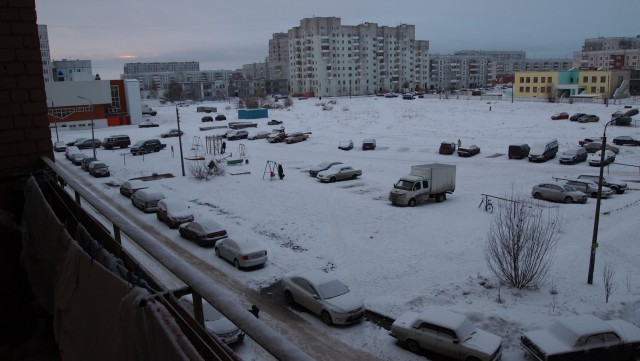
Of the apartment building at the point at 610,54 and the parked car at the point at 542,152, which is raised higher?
the apartment building at the point at 610,54

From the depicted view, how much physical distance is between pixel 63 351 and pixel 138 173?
111 feet

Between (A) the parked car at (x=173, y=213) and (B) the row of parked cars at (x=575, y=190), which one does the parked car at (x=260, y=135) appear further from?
(B) the row of parked cars at (x=575, y=190)

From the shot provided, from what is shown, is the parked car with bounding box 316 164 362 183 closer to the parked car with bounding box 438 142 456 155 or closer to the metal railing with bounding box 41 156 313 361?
the parked car with bounding box 438 142 456 155

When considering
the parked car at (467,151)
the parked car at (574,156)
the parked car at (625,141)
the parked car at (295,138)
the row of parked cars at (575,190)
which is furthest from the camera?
the parked car at (295,138)

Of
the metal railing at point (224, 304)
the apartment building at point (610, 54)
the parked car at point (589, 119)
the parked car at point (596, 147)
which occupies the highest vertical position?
the apartment building at point (610, 54)

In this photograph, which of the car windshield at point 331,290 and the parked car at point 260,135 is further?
the parked car at point 260,135

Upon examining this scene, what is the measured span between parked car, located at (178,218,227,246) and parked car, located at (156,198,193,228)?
4.75ft

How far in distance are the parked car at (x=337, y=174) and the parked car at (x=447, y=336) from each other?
60.4ft

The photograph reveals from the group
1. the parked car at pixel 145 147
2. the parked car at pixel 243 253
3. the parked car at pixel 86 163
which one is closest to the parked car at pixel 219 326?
the parked car at pixel 243 253

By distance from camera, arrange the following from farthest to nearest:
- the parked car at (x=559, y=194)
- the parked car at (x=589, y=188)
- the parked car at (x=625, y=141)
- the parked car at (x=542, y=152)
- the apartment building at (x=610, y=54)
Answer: the apartment building at (x=610, y=54) → the parked car at (x=625, y=141) → the parked car at (x=542, y=152) → the parked car at (x=589, y=188) → the parked car at (x=559, y=194)

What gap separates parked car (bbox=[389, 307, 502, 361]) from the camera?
433 inches

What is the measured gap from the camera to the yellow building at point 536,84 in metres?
87.8

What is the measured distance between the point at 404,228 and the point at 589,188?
37.7 feet

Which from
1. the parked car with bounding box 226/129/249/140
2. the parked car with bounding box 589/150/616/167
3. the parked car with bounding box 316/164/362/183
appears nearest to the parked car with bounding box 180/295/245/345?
the parked car with bounding box 316/164/362/183
